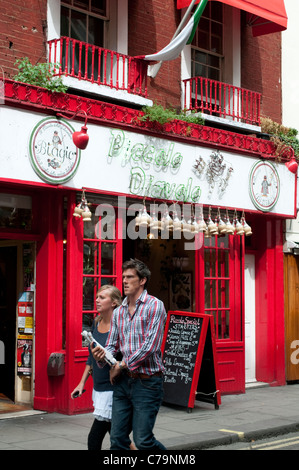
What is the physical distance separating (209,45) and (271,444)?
7.79 m

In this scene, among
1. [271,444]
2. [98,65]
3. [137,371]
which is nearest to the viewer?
[137,371]

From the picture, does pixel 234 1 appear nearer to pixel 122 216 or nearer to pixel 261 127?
pixel 261 127

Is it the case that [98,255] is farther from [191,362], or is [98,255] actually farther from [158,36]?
[158,36]

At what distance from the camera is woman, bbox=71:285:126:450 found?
640cm

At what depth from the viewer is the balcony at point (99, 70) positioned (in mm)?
10328

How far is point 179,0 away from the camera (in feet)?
40.4

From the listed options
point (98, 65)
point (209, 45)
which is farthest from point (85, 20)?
point (209, 45)

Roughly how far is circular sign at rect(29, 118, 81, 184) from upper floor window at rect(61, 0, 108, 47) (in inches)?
72.2

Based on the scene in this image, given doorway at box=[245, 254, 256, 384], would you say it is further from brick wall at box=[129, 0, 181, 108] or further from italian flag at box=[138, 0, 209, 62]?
italian flag at box=[138, 0, 209, 62]

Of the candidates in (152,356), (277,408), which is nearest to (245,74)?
(277,408)

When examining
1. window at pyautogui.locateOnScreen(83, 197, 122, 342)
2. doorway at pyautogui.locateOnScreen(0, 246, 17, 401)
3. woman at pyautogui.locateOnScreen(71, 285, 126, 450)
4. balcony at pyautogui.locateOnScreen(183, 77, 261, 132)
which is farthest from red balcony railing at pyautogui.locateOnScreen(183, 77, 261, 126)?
→ woman at pyautogui.locateOnScreen(71, 285, 126, 450)

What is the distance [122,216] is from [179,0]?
163 inches

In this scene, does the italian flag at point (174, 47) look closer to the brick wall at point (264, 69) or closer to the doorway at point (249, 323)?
the brick wall at point (264, 69)

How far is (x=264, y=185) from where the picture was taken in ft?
43.5
